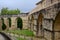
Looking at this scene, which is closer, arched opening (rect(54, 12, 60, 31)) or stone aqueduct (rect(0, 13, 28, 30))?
arched opening (rect(54, 12, 60, 31))

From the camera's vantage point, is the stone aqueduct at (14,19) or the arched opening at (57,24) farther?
the stone aqueduct at (14,19)

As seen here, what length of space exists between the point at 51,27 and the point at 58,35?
1.69 feet

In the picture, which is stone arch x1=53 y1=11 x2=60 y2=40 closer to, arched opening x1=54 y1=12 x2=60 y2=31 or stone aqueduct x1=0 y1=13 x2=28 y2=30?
arched opening x1=54 y1=12 x2=60 y2=31

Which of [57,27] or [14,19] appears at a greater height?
[14,19]

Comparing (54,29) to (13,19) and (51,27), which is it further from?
(13,19)

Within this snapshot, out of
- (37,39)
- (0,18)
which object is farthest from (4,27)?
(37,39)

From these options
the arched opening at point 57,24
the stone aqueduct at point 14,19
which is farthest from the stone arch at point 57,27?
the stone aqueduct at point 14,19

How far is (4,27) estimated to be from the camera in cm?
3180

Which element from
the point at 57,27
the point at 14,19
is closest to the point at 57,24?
the point at 57,27

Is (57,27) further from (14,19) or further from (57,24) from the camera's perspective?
(14,19)

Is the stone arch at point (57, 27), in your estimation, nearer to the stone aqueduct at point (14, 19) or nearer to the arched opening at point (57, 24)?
the arched opening at point (57, 24)

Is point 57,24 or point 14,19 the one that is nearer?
point 57,24

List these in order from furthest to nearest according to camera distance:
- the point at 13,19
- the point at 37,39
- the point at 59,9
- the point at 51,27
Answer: the point at 13,19 → the point at 37,39 → the point at 51,27 → the point at 59,9

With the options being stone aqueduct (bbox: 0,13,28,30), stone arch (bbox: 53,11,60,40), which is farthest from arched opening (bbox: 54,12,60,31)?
stone aqueduct (bbox: 0,13,28,30)
